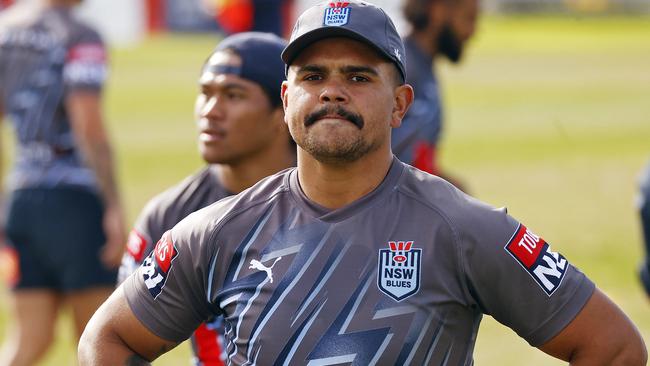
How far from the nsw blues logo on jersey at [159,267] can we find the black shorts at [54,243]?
3289 mm

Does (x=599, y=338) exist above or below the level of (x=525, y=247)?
below

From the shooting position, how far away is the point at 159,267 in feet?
11.8

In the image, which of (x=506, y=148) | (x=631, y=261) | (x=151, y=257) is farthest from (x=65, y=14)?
(x=506, y=148)

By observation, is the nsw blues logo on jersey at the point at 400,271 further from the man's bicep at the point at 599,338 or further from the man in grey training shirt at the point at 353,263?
the man's bicep at the point at 599,338

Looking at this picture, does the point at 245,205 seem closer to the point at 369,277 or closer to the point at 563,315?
the point at 369,277

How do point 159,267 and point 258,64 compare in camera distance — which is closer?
point 159,267

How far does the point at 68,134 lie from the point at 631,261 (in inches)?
232

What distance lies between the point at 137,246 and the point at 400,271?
5.32ft

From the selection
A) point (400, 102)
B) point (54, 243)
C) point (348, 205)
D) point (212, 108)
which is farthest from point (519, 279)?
point (54, 243)

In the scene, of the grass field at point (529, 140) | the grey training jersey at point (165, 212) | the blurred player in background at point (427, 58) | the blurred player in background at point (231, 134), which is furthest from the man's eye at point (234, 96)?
the grass field at point (529, 140)

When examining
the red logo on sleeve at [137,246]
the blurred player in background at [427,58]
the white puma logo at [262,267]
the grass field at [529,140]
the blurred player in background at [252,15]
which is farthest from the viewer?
the grass field at [529,140]

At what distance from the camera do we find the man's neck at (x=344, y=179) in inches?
138

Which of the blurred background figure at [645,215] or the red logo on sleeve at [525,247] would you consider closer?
the red logo on sleeve at [525,247]

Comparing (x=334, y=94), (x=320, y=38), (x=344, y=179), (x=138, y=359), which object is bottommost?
(x=138, y=359)
